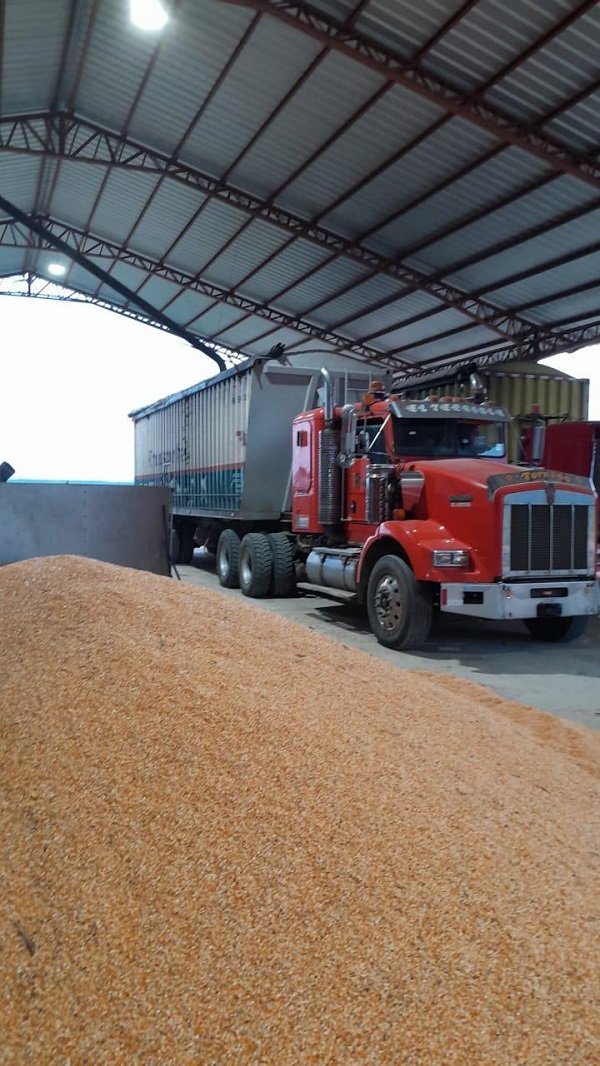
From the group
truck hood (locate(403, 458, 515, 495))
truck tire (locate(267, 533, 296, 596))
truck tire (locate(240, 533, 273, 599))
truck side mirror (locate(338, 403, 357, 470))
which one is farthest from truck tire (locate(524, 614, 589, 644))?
truck tire (locate(240, 533, 273, 599))

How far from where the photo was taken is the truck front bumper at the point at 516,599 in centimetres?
676

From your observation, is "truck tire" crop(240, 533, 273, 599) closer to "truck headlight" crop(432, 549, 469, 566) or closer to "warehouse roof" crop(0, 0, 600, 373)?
"truck headlight" crop(432, 549, 469, 566)

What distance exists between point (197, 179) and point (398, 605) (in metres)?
12.9

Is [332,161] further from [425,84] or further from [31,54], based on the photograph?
[31,54]

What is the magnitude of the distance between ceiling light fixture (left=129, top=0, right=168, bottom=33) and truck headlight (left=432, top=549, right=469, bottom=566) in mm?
9340

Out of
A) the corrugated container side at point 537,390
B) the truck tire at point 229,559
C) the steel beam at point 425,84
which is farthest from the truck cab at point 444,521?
the steel beam at point 425,84

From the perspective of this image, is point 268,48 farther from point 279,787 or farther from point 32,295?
point 32,295

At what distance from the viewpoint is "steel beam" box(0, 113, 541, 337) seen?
16.0 meters

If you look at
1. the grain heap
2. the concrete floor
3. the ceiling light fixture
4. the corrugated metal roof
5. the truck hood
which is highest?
the corrugated metal roof

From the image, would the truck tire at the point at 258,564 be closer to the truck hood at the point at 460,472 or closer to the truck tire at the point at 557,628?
the truck hood at the point at 460,472

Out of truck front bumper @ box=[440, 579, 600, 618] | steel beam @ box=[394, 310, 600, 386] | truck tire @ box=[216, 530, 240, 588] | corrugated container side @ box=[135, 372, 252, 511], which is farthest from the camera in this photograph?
steel beam @ box=[394, 310, 600, 386]

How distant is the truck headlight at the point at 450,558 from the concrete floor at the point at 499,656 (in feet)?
2.93

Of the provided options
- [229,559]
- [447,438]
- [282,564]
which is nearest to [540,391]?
[447,438]

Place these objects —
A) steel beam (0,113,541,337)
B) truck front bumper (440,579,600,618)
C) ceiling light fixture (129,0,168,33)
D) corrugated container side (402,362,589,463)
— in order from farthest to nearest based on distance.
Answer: steel beam (0,113,541,337) → corrugated container side (402,362,589,463) → ceiling light fixture (129,0,168,33) → truck front bumper (440,579,600,618)
